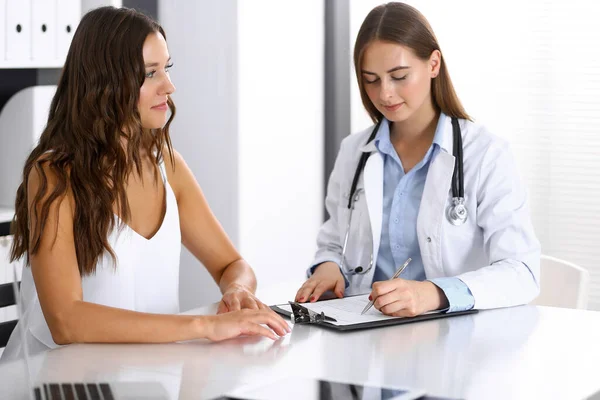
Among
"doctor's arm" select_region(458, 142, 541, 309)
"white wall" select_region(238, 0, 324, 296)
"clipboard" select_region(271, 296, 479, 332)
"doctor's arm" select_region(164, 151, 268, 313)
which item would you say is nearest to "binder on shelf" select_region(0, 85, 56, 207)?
"white wall" select_region(238, 0, 324, 296)

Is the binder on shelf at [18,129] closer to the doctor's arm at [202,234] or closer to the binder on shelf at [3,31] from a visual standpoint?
the binder on shelf at [3,31]

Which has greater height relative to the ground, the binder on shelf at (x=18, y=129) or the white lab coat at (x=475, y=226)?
the binder on shelf at (x=18, y=129)

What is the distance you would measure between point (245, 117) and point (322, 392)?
7.58 feet

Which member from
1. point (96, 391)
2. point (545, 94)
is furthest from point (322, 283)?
point (545, 94)

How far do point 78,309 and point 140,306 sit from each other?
0.32 m

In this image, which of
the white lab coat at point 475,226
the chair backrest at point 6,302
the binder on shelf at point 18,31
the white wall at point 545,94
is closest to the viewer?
the white lab coat at point 475,226

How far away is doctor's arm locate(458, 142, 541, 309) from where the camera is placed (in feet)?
6.46

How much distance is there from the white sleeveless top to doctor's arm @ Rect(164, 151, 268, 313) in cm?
12

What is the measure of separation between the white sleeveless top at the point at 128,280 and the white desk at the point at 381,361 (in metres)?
0.31

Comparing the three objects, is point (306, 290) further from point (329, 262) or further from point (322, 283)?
point (329, 262)

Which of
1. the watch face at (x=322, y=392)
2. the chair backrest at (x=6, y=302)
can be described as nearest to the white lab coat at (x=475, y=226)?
the watch face at (x=322, y=392)

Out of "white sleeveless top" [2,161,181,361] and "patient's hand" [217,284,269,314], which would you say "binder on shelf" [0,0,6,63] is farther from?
"patient's hand" [217,284,269,314]

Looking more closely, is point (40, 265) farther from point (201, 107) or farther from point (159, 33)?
point (201, 107)

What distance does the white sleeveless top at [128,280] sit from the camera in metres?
1.97
